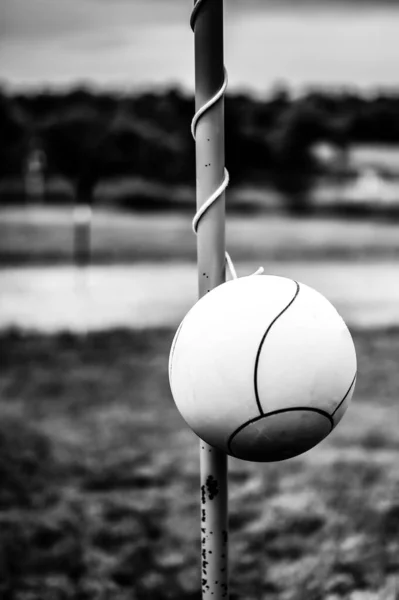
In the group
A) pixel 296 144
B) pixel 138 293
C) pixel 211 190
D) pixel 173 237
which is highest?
pixel 211 190

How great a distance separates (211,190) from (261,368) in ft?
1.41

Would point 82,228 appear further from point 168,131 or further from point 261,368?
point 261,368

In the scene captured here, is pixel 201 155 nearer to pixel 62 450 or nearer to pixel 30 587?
pixel 30 587

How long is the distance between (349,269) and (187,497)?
8.45 metres

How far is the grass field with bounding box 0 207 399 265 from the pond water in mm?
1233

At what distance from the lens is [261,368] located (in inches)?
54.2

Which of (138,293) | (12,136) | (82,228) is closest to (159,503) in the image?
(138,293)

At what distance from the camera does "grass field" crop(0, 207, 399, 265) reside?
42.9 feet

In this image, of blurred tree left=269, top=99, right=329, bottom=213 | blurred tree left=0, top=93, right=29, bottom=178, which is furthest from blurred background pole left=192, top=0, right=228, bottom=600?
blurred tree left=269, top=99, right=329, bottom=213

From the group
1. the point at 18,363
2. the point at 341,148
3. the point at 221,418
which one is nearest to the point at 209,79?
the point at 221,418

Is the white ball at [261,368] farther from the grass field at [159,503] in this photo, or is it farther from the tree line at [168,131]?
the tree line at [168,131]

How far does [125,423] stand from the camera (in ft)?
13.8

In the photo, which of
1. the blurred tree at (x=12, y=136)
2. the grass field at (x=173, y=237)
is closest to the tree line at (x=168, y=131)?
the blurred tree at (x=12, y=136)

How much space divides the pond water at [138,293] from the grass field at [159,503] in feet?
8.15
